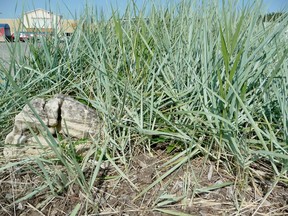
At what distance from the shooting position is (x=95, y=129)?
0.90 metres

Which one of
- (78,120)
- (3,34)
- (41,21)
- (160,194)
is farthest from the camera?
(41,21)

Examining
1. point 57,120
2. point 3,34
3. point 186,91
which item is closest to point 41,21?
point 3,34

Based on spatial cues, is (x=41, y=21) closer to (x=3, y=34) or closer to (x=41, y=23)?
(x=41, y=23)

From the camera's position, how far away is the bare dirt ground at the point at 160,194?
0.63 meters

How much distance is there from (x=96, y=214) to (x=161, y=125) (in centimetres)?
36

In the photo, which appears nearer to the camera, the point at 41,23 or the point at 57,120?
the point at 57,120

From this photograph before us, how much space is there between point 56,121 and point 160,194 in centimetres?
48

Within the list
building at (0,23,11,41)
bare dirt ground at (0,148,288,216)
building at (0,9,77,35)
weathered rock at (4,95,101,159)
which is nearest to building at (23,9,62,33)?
building at (0,9,77,35)

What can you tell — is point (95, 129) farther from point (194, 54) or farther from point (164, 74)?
point (194, 54)

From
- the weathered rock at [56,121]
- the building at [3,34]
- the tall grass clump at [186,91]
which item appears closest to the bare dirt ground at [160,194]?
the tall grass clump at [186,91]

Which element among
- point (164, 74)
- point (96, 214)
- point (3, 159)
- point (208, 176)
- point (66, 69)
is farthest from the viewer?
point (66, 69)

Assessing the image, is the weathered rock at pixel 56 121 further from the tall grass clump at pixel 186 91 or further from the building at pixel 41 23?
the building at pixel 41 23

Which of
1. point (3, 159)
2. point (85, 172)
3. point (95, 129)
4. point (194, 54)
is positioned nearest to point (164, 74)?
point (194, 54)

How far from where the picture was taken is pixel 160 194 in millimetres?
668
